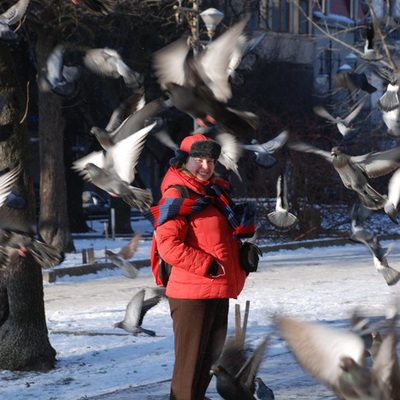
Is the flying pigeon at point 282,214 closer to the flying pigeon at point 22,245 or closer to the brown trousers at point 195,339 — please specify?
the flying pigeon at point 22,245

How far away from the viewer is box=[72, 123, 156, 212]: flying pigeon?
7.71 metres

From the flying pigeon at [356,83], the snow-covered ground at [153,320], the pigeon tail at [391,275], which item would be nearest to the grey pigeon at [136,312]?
the snow-covered ground at [153,320]

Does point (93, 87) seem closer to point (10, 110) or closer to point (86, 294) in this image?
point (86, 294)

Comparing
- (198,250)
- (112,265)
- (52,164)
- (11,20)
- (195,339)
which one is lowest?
(112,265)

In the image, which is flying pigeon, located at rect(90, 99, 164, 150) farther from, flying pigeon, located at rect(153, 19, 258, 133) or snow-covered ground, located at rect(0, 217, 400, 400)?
snow-covered ground, located at rect(0, 217, 400, 400)

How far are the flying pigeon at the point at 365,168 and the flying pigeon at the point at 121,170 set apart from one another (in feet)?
4.92

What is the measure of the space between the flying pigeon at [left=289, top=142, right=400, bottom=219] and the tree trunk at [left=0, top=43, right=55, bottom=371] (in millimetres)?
2426

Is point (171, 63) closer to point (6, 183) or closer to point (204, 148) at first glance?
point (6, 183)

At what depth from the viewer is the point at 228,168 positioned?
28.1 ft

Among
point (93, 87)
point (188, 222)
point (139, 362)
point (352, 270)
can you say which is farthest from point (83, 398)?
point (93, 87)

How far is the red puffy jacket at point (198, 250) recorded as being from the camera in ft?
19.9

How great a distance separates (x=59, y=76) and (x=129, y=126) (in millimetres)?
2960

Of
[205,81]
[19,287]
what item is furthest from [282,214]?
[19,287]

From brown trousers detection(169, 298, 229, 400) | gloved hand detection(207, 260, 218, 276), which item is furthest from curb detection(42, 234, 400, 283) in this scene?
gloved hand detection(207, 260, 218, 276)
